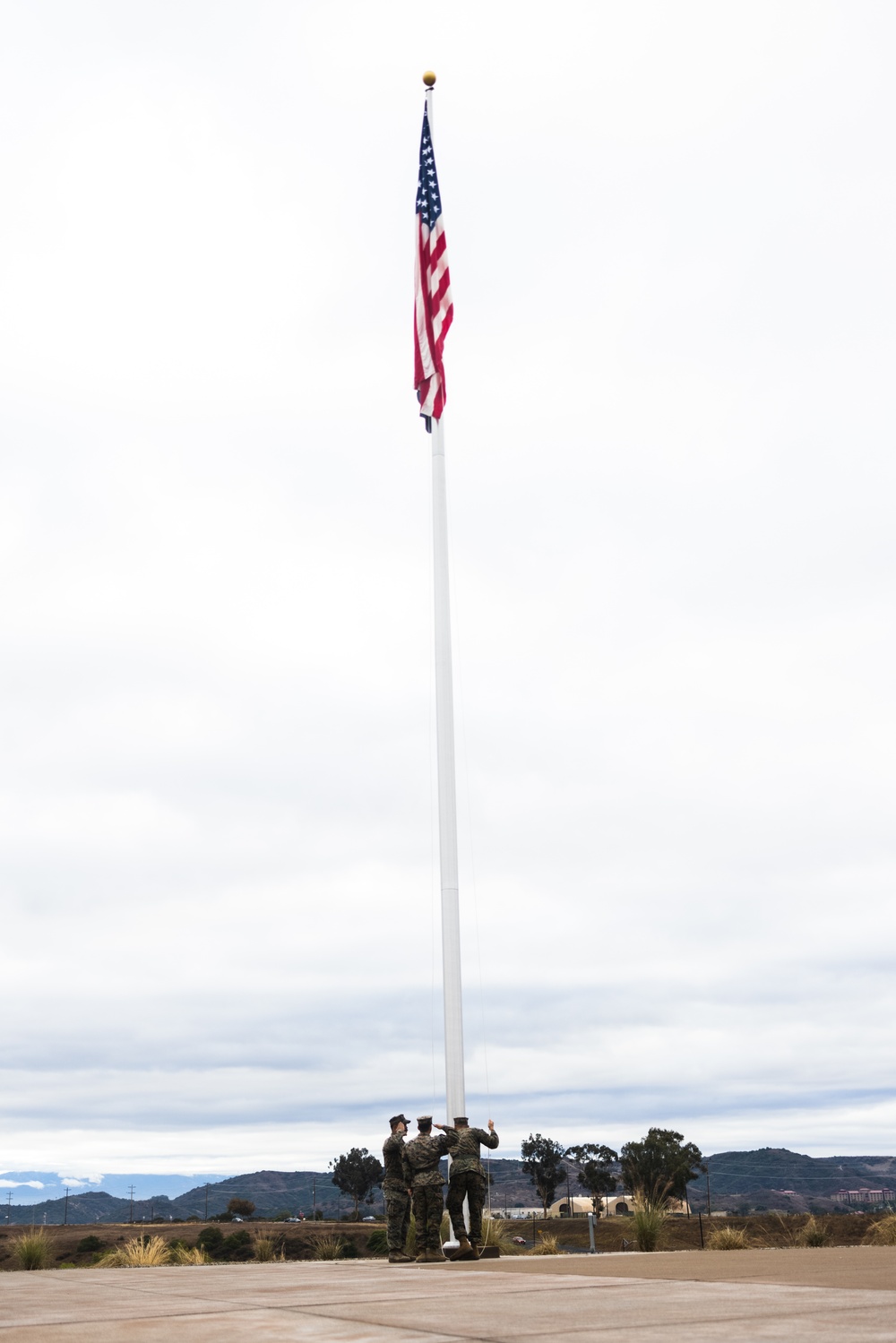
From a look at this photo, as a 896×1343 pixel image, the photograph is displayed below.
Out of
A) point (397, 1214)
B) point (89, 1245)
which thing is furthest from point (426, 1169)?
point (89, 1245)

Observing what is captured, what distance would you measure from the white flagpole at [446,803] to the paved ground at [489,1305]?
15.8 feet

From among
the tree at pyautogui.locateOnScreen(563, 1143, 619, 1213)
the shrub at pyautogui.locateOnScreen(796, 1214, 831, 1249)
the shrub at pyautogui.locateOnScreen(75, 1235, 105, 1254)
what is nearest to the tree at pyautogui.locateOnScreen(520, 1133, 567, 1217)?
the tree at pyautogui.locateOnScreen(563, 1143, 619, 1213)

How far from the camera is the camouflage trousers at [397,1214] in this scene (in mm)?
14602

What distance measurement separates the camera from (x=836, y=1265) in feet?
36.0

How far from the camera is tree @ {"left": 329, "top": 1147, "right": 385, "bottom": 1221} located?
104125 millimetres

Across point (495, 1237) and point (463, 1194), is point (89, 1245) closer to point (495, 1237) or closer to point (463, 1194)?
point (495, 1237)

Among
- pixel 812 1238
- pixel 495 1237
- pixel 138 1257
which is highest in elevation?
pixel 495 1237

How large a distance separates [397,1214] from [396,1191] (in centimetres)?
39

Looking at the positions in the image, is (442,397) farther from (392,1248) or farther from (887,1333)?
(887,1333)

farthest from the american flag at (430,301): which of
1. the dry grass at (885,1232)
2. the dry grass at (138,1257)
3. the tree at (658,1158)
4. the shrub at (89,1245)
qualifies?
the tree at (658,1158)

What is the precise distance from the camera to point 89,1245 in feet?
173

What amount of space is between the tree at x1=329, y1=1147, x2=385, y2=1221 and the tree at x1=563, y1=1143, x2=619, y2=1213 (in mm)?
16734

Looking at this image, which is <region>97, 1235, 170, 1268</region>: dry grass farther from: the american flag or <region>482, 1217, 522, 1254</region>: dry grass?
the american flag

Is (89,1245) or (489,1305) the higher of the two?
(489,1305)
